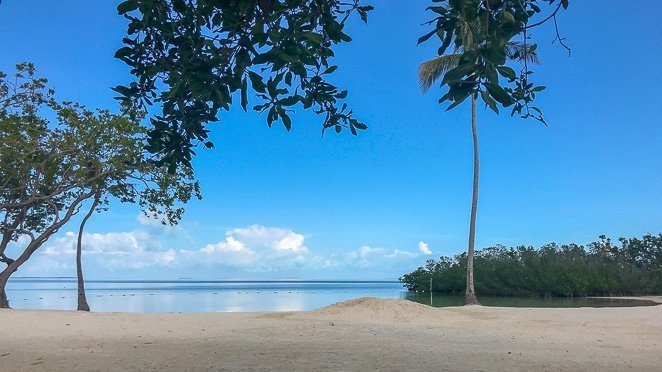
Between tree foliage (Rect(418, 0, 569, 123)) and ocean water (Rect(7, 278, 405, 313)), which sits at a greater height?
tree foliage (Rect(418, 0, 569, 123))

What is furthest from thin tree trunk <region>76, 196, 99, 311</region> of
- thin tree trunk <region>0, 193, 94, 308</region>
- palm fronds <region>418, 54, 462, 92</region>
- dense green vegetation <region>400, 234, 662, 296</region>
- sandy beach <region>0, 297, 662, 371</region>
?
dense green vegetation <region>400, 234, 662, 296</region>

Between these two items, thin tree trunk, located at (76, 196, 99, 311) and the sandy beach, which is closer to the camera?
the sandy beach

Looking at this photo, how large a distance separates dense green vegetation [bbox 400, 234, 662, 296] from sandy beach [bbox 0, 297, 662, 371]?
818 inches

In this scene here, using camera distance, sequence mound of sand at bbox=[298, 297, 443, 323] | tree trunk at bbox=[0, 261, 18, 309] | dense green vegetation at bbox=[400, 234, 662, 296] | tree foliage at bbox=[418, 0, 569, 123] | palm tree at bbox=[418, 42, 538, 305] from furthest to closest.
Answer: dense green vegetation at bbox=[400, 234, 662, 296]
palm tree at bbox=[418, 42, 538, 305]
tree trunk at bbox=[0, 261, 18, 309]
mound of sand at bbox=[298, 297, 443, 323]
tree foliage at bbox=[418, 0, 569, 123]

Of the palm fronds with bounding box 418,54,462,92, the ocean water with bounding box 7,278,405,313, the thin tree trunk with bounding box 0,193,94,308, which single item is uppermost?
the palm fronds with bounding box 418,54,462,92

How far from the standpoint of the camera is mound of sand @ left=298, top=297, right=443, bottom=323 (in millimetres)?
12858

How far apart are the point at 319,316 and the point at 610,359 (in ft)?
27.3

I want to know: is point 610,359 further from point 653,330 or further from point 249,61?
point 249,61

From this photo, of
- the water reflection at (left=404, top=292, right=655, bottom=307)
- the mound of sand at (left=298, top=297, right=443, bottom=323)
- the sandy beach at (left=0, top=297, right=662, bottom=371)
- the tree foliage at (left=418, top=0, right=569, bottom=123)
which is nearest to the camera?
the tree foliage at (left=418, top=0, right=569, bottom=123)

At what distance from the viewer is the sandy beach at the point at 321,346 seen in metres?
5.52

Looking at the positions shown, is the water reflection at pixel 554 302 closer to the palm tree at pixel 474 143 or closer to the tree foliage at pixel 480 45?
the palm tree at pixel 474 143

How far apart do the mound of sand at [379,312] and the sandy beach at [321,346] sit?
0.58 meters

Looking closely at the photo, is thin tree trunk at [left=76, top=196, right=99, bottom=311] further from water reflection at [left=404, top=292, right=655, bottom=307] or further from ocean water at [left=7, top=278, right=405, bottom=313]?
water reflection at [left=404, top=292, right=655, bottom=307]

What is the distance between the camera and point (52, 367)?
5.24 m
